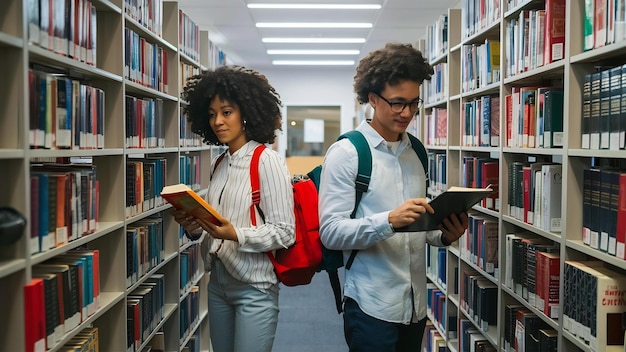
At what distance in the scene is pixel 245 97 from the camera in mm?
2328

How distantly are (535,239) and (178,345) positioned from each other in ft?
6.97

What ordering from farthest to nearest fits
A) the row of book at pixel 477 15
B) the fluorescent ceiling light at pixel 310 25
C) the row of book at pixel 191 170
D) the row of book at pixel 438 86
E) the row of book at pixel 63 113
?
1. the fluorescent ceiling light at pixel 310 25
2. the row of book at pixel 438 86
3. the row of book at pixel 191 170
4. the row of book at pixel 477 15
5. the row of book at pixel 63 113

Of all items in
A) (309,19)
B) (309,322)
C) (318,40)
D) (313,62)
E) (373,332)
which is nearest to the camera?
(373,332)

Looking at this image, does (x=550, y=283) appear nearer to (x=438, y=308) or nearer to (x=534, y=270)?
(x=534, y=270)

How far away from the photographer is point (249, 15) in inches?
241

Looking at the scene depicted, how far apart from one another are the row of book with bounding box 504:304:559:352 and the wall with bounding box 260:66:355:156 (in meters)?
7.90

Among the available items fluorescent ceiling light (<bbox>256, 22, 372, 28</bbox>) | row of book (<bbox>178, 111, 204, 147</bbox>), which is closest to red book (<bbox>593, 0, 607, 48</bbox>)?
row of book (<bbox>178, 111, 204, 147</bbox>)

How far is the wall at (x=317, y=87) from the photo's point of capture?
10.5 m

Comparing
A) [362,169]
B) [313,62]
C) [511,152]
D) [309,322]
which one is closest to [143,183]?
[362,169]

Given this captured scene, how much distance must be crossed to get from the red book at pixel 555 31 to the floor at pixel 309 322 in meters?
2.92

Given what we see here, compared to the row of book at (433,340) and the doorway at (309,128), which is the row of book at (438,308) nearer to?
the row of book at (433,340)

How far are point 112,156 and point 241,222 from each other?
66cm

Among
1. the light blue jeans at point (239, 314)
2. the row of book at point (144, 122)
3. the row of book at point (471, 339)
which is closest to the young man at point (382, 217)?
the light blue jeans at point (239, 314)

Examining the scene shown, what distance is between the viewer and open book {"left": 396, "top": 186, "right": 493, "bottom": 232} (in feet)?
6.14
